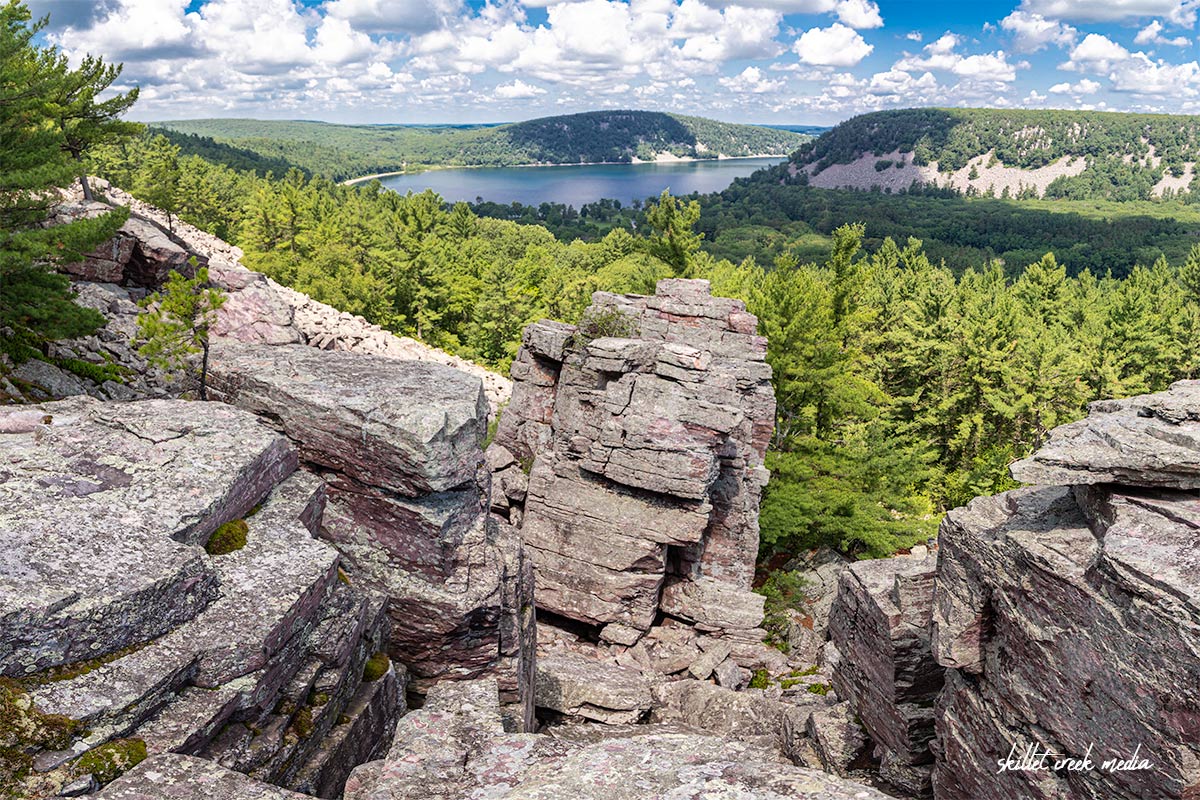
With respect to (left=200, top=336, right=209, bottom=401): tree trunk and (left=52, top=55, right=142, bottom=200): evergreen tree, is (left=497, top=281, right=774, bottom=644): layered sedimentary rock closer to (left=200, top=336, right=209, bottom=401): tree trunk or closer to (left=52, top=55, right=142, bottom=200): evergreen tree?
(left=200, top=336, right=209, bottom=401): tree trunk

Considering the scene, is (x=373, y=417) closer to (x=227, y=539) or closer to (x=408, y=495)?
(x=408, y=495)

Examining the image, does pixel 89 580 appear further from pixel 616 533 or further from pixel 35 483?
pixel 616 533

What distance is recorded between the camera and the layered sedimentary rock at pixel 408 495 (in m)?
13.9

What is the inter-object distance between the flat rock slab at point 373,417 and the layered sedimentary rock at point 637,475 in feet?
34.4

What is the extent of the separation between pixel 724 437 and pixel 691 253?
102 feet

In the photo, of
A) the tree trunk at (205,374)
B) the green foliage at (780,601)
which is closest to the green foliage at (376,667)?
the tree trunk at (205,374)

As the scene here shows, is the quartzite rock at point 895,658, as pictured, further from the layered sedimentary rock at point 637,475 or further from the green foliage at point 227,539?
the green foliage at point 227,539

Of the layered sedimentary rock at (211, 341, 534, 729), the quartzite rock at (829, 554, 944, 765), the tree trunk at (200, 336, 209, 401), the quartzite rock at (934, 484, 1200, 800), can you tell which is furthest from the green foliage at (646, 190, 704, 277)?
the quartzite rock at (934, 484, 1200, 800)

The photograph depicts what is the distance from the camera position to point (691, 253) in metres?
→ 53.4

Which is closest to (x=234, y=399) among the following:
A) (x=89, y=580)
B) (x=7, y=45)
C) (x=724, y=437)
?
(x=89, y=580)

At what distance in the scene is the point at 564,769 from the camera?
8.49m

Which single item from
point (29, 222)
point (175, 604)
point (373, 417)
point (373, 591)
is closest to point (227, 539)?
point (175, 604)

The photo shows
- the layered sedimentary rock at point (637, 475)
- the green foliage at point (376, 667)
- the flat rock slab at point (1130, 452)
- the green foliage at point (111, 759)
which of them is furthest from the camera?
the layered sedimentary rock at point (637, 475)

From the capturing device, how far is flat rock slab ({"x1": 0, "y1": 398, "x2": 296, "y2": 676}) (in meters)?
8.09
